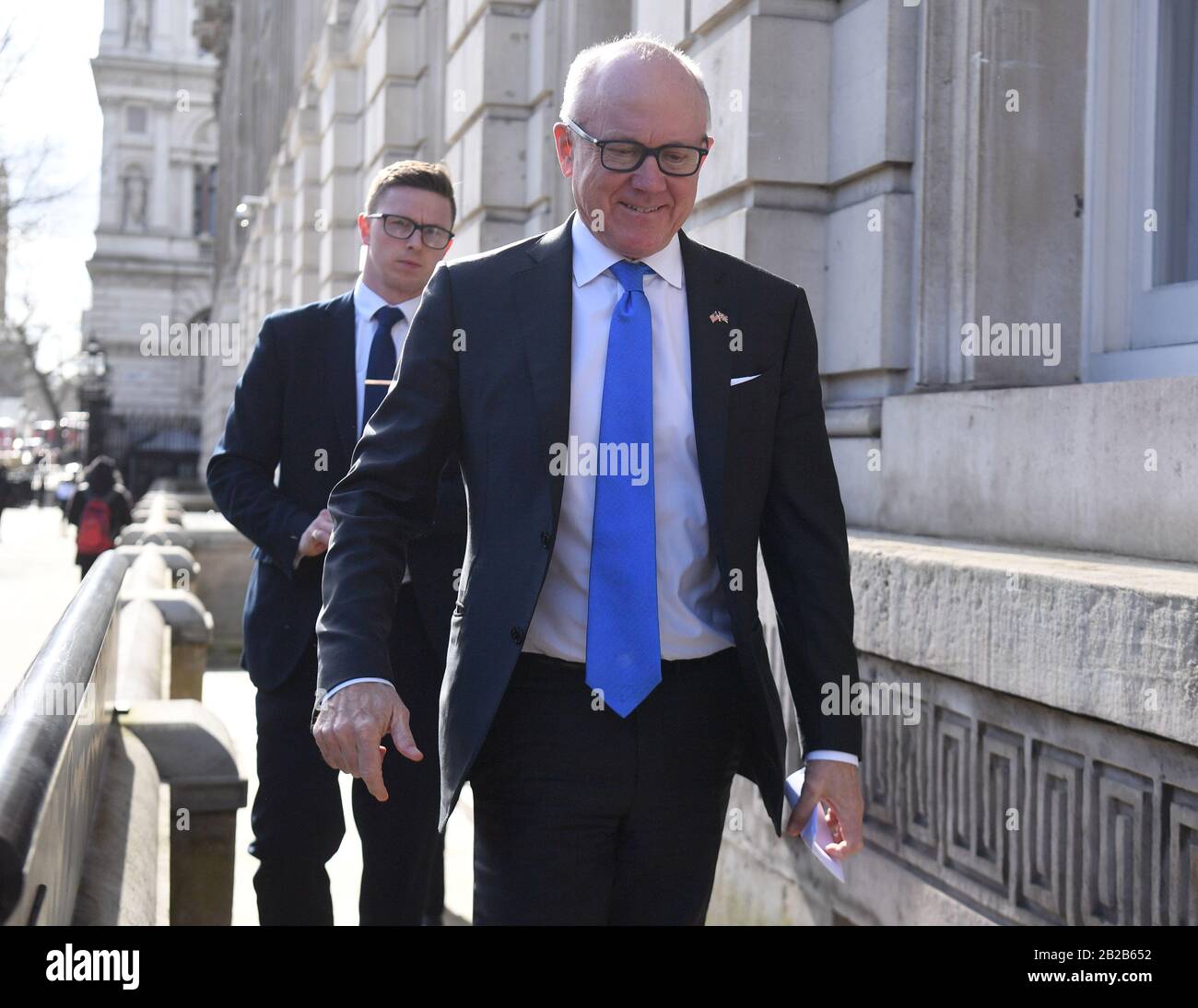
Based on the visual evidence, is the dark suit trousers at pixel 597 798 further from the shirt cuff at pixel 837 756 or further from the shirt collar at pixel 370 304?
the shirt collar at pixel 370 304

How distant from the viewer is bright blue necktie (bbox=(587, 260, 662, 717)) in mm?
2539

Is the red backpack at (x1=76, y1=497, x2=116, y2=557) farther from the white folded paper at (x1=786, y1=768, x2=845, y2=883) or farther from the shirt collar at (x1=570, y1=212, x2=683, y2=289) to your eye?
the white folded paper at (x1=786, y1=768, x2=845, y2=883)

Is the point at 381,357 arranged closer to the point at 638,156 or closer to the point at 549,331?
the point at 549,331

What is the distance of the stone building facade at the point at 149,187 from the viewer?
73688mm

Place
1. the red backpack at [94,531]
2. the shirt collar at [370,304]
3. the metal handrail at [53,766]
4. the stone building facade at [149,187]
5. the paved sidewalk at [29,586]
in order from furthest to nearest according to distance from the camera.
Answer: the stone building facade at [149,187] < the red backpack at [94,531] < the paved sidewalk at [29,586] < the shirt collar at [370,304] < the metal handrail at [53,766]

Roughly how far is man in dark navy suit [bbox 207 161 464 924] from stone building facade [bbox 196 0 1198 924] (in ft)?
4.32

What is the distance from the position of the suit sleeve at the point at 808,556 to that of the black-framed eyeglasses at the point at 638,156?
1.32 ft

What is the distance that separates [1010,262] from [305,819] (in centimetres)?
272

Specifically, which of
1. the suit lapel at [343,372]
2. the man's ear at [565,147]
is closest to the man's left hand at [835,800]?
the man's ear at [565,147]

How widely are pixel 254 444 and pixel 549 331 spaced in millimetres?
1846

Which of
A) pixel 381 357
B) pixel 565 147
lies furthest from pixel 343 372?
pixel 565 147
